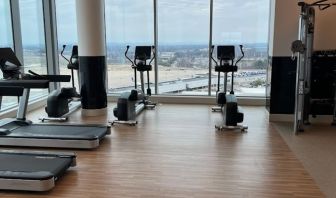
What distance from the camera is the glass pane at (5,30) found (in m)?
6.26

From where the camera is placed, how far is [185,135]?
5.10 m

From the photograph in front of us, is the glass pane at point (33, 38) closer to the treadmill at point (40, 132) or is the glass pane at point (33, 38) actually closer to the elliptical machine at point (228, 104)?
the treadmill at point (40, 132)

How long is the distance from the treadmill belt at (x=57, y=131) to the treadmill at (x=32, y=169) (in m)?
0.69

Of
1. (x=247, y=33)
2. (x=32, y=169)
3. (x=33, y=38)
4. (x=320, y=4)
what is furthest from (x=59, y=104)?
(x=320, y=4)

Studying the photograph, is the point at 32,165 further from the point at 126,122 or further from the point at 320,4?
the point at 320,4

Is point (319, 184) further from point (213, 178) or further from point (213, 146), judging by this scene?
point (213, 146)

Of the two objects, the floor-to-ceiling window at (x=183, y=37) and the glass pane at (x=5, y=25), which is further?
the floor-to-ceiling window at (x=183, y=37)

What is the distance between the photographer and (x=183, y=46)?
7.82m

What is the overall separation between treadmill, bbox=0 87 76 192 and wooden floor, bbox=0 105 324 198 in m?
0.10

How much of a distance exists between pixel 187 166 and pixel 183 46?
4.48 metres

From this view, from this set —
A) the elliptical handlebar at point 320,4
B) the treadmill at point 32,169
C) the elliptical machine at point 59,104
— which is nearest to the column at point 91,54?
the elliptical machine at point 59,104

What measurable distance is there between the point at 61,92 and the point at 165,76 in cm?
268

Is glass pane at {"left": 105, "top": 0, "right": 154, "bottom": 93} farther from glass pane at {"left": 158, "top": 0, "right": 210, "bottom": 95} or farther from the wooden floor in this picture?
the wooden floor

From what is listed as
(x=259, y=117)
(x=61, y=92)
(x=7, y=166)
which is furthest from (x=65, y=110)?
(x=259, y=117)
